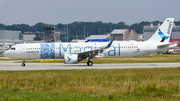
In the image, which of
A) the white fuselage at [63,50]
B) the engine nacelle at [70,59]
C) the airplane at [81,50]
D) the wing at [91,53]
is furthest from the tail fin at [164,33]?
the engine nacelle at [70,59]

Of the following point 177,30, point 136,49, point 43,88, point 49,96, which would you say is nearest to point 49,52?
point 136,49

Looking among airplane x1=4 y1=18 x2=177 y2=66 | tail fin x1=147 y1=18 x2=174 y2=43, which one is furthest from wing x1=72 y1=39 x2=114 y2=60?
tail fin x1=147 y1=18 x2=174 y2=43

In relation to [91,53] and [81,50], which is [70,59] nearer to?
[81,50]

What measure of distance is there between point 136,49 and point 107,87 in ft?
67.2

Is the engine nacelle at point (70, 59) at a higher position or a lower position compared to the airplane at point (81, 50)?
lower

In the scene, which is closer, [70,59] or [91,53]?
[70,59]

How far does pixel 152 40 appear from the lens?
3809cm

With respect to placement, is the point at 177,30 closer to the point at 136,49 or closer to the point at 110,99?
the point at 136,49

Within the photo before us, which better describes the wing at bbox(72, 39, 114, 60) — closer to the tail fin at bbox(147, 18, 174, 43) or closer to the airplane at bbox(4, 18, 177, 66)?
the airplane at bbox(4, 18, 177, 66)

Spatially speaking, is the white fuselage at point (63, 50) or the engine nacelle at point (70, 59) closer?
the engine nacelle at point (70, 59)

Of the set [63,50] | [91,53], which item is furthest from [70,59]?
[91,53]

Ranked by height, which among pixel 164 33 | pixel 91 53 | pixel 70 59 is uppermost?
pixel 164 33

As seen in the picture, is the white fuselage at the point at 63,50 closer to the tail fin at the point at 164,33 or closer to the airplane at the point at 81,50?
the airplane at the point at 81,50

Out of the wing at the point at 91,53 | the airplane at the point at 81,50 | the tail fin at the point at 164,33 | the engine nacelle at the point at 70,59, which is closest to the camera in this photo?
the engine nacelle at the point at 70,59
